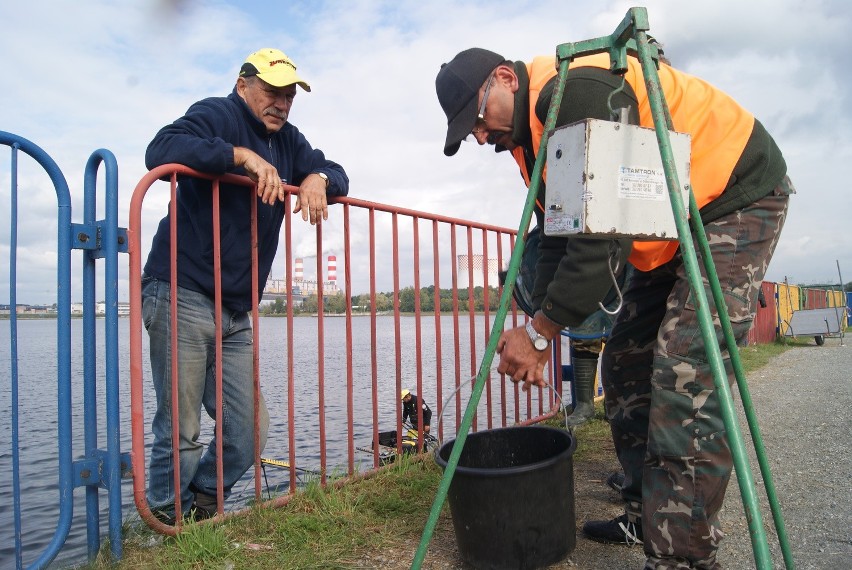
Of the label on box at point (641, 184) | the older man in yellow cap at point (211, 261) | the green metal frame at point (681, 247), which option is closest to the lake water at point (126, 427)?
the older man in yellow cap at point (211, 261)

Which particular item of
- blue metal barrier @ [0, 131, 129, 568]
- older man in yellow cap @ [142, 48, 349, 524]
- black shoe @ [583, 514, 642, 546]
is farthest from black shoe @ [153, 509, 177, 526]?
black shoe @ [583, 514, 642, 546]

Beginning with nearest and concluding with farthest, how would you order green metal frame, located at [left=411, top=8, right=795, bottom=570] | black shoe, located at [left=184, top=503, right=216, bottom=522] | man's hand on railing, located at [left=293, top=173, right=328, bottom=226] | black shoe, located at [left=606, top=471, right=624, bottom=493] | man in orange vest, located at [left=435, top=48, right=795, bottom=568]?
green metal frame, located at [left=411, top=8, right=795, bottom=570]
man in orange vest, located at [left=435, top=48, right=795, bottom=568]
black shoe, located at [left=184, top=503, right=216, bottom=522]
man's hand on railing, located at [left=293, top=173, right=328, bottom=226]
black shoe, located at [left=606, top=471, right=624, bottom=493]

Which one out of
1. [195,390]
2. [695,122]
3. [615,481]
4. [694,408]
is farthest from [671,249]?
[195,390]

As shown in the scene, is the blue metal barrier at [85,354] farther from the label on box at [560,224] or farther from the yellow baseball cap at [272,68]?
the label on box at [560,224]

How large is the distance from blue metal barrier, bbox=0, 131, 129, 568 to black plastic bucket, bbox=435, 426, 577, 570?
1.31 m

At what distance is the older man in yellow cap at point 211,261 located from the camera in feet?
9.53

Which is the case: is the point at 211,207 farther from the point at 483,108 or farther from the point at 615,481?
the point at 615,481

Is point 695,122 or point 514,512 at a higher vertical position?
point 695,122

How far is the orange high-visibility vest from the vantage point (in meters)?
2.17

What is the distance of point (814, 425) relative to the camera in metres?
5.36

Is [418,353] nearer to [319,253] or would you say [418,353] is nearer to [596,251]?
[319,253]

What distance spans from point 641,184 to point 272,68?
2.08 m

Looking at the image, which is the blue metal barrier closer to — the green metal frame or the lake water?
the lake water

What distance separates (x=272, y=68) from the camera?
10.6 ft
